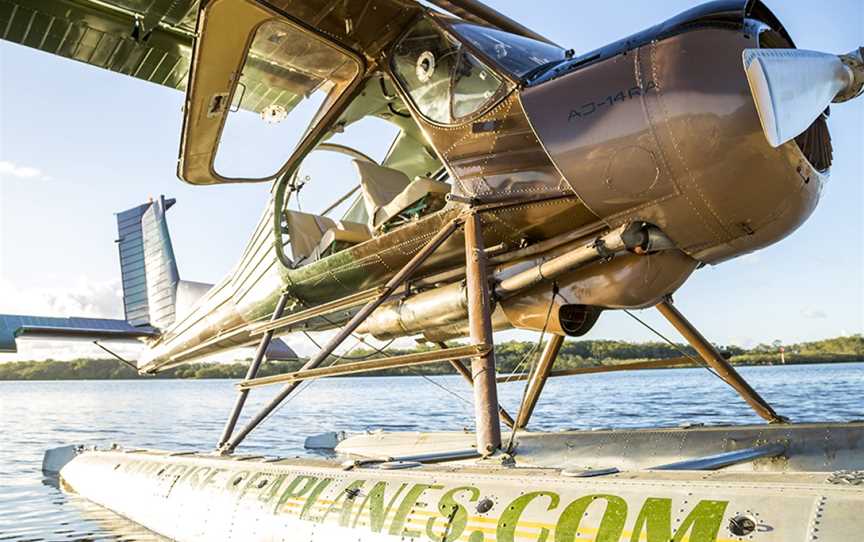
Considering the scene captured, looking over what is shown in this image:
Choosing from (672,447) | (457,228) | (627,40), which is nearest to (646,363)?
(672,447)

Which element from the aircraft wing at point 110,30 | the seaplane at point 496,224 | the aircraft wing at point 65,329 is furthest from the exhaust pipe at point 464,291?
the aircraft wing at point 65,329

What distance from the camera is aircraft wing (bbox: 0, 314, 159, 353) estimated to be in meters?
9.73

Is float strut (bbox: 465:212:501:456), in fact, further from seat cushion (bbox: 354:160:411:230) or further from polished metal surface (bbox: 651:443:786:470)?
seat cushion (bbox: 354:160:411:230)

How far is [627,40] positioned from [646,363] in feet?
11.5

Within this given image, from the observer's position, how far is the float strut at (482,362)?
513cm

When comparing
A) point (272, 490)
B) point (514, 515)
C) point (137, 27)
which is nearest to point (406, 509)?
point (514, 515)

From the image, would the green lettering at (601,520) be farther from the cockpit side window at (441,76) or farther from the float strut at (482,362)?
the cockpit side window at (441,76)

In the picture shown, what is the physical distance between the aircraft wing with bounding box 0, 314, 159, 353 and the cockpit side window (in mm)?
6444

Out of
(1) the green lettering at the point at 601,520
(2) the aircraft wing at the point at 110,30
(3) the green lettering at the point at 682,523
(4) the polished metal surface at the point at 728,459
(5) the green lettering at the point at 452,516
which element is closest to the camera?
(3) the green lettering at the point at 682,523

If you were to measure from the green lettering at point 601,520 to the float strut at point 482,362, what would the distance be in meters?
1.35

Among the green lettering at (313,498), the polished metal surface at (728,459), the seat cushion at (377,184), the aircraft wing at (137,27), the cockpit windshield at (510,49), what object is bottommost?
the green lettering at (313,498)

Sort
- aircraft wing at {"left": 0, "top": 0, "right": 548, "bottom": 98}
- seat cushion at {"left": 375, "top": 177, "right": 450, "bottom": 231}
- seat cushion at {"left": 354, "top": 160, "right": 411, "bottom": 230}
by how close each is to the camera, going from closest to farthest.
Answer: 1. seat cushion at {"left": 375, "top": 177, "right": 450, "bottom": 231}
2. aircraft wing at {"left": 0, "top": 0, "right": 548, "bottom": 98}
3. seat cushion at {"left": 354, "top": 160, "right": 411, "bottom": 230}

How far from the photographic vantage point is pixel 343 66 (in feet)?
23.7

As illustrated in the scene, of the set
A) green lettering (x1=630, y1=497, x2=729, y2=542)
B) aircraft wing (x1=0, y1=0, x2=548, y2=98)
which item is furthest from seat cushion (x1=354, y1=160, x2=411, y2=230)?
green lettering (x1=630, y1=497, x2=729, y2=542)
